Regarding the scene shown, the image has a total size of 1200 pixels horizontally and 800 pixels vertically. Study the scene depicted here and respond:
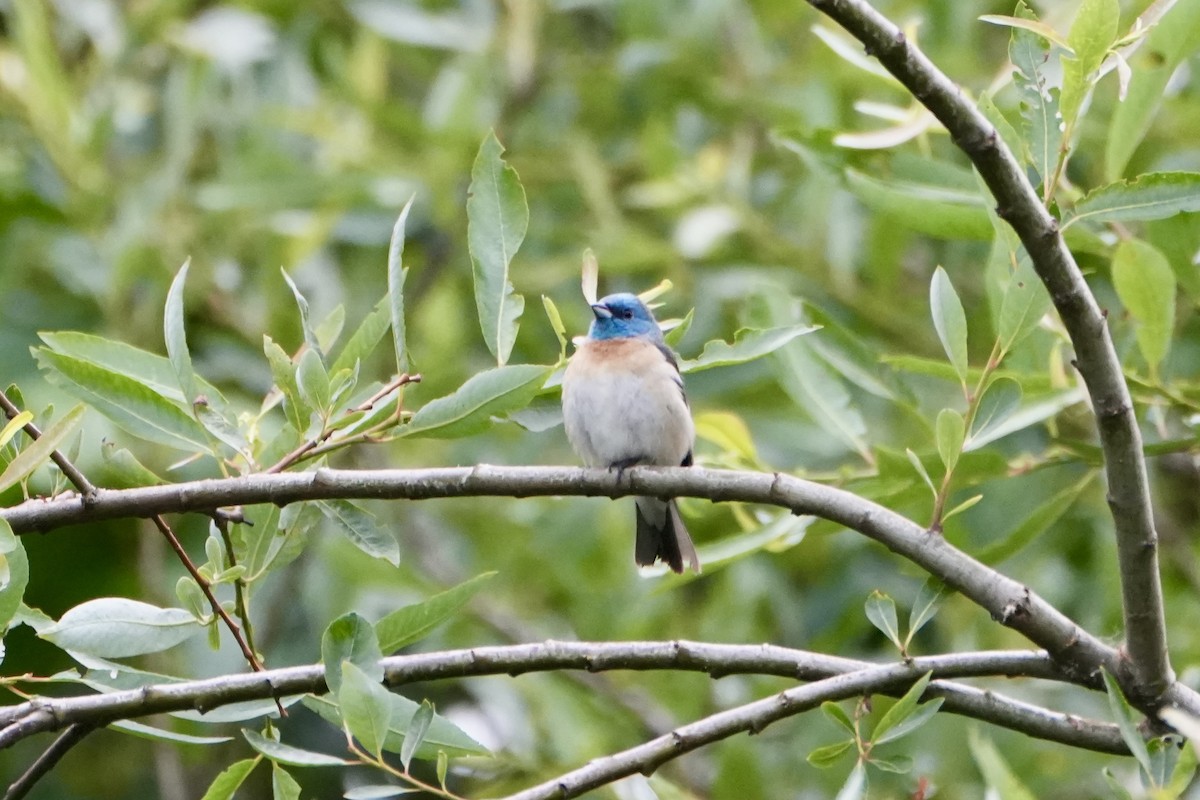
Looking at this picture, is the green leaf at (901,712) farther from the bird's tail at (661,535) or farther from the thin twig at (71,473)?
the bird's tail at (661,535)

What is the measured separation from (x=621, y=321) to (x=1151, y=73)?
2.16m

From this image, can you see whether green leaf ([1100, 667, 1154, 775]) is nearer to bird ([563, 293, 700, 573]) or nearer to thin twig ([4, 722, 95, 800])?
thin twig ([4, 722, 95, 800])

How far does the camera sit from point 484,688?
5836mm

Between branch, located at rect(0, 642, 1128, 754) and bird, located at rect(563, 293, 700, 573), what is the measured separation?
5.31ft

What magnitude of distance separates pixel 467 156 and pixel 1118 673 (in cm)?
408

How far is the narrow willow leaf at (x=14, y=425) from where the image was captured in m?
2.40

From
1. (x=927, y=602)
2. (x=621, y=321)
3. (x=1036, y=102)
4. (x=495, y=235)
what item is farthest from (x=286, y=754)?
(x=621, y=321)

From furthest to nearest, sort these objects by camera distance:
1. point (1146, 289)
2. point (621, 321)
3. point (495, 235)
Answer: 1. point (621, 321)
2. point (1146, 289)
3. point (495, 235)

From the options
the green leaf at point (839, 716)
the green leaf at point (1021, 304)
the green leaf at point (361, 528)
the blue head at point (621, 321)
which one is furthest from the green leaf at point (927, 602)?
the blue head at point (621, 321)

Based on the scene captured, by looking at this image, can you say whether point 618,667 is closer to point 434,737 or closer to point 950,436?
point 434,737

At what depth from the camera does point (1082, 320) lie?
225 cm

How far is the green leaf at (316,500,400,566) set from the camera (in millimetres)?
2633

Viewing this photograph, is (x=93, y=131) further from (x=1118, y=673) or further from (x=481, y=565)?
(x=1118, y=673)

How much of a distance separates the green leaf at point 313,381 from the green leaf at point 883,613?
1.06m
